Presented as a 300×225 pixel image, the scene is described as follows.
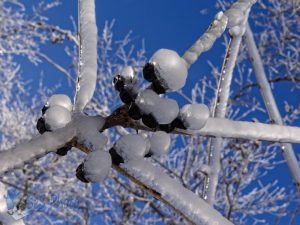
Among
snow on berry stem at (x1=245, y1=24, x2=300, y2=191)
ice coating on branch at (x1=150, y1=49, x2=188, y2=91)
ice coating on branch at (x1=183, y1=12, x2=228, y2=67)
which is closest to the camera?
ice coating on branch at (x1=150, y1=49, x2=188, y2=91)

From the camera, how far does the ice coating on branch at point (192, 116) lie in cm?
73

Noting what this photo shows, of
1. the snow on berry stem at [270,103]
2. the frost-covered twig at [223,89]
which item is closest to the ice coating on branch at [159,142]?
the frost-covered twig at [223,89]

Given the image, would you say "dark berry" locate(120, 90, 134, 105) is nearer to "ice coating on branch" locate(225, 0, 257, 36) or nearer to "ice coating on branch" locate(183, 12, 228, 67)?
"ice coating on branch" locate(183, 12, 228, 67)

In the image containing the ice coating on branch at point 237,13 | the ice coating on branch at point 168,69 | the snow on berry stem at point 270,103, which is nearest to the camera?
the ice coating on branch at point 168,69

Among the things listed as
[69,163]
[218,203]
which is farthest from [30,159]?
[69,163]

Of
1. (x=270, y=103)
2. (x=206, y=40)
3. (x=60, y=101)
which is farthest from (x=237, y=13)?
(x=270, y=103)

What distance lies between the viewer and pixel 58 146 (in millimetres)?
745

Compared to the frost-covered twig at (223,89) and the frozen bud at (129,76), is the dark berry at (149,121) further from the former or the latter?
the frost-covered twig at (223,89)

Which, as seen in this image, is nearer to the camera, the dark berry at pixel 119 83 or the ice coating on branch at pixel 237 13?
the dark berry at pixel 119 83

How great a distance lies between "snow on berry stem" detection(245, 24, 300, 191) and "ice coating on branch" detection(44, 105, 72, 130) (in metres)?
1.37

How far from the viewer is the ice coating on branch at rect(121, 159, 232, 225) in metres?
0.73

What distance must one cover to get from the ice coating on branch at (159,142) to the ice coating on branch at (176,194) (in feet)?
0.19

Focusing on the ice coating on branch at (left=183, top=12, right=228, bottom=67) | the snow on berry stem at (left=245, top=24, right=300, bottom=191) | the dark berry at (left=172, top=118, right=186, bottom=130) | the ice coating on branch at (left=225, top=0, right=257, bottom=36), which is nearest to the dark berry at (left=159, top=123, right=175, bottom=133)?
the dark berry at (left=172, top=118, right=186, bottom=130)

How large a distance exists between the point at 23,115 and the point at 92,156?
9966mm
